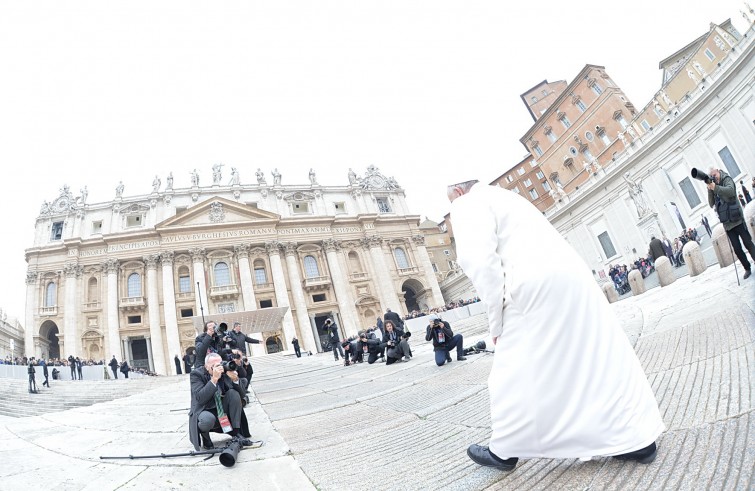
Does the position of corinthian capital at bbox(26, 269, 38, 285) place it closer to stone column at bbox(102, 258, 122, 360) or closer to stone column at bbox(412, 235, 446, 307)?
stone column at bbox(102, 258, 122, 360)

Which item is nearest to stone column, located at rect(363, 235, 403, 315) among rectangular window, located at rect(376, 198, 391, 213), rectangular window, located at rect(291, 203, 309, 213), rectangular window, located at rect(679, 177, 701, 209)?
rectangular window, located at rect(376, 198, 391, 213)

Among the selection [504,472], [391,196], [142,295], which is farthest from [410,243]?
[504,472]

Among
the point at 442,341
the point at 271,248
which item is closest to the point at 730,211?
the point at 442,341

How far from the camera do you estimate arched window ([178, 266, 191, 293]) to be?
35.5 m

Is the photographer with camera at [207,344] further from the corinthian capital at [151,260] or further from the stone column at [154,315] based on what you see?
the corinthian capital at [151,260]

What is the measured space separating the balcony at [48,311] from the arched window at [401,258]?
32776 mm

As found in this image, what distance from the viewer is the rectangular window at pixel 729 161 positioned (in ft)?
72.5

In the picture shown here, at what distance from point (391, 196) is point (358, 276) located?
12.6 meters

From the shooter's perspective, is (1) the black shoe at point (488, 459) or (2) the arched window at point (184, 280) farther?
(2) the arched window at point (184, 280)

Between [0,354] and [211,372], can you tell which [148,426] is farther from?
[0,354]

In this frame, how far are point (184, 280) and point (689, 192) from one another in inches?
1626

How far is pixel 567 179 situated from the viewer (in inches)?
1540

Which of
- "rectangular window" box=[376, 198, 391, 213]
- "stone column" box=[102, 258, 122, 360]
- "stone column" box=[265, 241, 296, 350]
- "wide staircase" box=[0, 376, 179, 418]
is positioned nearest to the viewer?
"wide staircase" box=[0, 376, 179, 418]

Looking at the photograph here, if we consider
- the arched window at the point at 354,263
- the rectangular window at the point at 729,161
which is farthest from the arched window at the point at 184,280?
the rectangular window at the point at 729,161
